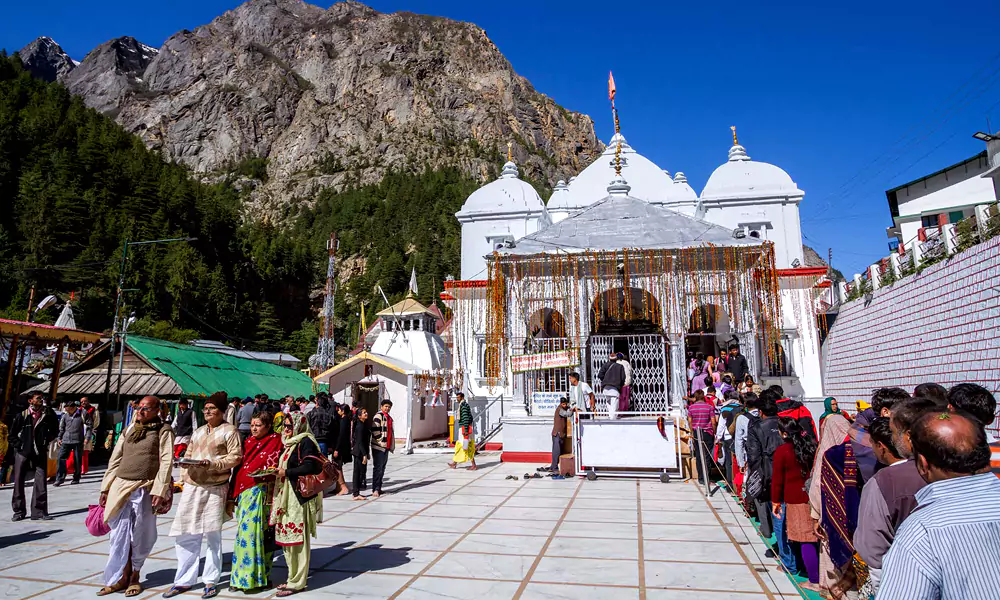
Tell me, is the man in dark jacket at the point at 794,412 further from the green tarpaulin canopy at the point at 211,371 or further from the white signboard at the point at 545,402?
the green tarpaulin canopy at the point at 211,371

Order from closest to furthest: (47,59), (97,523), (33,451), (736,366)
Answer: (97,523) < (33,451) < (736,366) < (47,59)

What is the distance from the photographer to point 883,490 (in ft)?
9.13

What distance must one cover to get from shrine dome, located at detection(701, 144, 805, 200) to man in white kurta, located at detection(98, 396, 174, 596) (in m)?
21.0

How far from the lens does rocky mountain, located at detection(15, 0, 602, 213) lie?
101m

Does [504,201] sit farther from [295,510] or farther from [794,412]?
[295,510]

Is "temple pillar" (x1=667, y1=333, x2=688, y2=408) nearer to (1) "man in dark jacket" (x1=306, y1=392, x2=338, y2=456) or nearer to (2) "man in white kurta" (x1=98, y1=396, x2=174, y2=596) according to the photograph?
(1) "man in dark jacket" (x1=306, y1=392, x2=338, y2=456)

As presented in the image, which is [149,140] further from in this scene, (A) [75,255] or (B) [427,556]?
(B) [427,556]

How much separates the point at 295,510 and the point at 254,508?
32 cm

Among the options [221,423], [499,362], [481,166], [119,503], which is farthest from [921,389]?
[481,166]

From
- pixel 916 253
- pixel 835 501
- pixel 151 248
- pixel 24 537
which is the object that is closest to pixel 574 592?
pixel 835 501

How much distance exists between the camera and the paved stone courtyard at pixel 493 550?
15.0ft

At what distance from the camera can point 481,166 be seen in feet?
313

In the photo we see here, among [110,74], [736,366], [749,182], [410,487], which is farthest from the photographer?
[110,74]

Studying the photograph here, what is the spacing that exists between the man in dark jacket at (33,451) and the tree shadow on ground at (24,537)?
0.81 m
